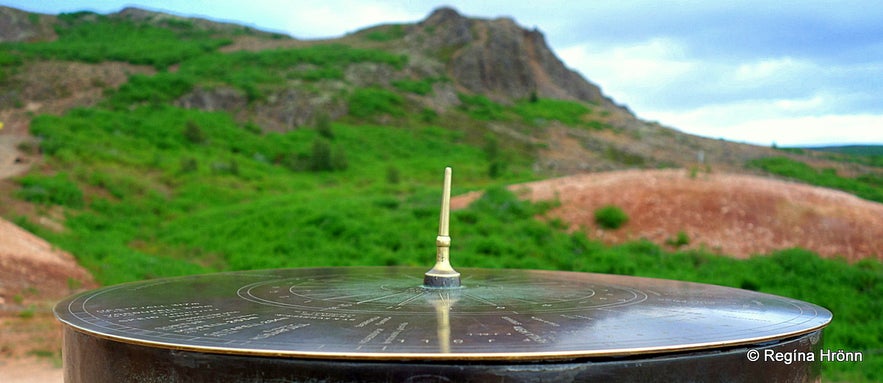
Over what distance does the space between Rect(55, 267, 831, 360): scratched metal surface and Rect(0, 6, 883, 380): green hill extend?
4.03 metres

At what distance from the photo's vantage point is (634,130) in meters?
32.4

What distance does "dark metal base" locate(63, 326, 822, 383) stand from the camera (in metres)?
2.14

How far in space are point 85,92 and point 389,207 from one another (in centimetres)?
1897

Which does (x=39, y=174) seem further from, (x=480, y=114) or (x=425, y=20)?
(x=425, y=20)

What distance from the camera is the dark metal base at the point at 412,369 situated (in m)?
2.14

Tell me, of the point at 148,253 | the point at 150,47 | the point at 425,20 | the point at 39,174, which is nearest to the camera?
the point at 148,253

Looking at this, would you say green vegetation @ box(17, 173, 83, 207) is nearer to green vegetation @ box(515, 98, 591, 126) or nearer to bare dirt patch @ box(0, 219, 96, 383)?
bare dirt patch @ box(0, 219, 96, 383)

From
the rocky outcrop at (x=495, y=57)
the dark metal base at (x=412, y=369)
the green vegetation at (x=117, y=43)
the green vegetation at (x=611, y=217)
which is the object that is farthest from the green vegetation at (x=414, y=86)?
the dark metal base at (x=412, y=369)

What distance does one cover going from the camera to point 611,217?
413 inches

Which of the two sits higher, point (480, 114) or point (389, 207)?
point (480, 114)

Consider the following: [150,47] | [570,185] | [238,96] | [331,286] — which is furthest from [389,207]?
[150,47]

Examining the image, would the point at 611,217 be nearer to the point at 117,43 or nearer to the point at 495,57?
the point at 495,57

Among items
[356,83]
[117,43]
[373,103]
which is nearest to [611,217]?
[373,103]

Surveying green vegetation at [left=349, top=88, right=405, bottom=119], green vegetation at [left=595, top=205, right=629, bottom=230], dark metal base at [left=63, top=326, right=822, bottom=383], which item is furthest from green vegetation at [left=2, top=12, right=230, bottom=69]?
dark metal base at [left=63, top=326, right=822, bottom=383]
